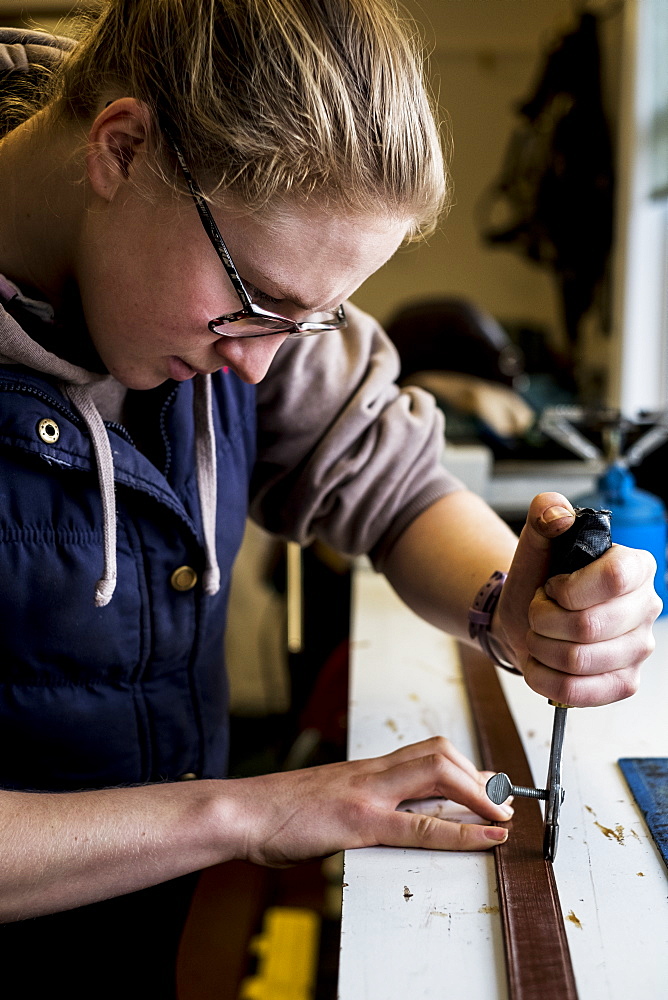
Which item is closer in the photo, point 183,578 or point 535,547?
A: point 535,547

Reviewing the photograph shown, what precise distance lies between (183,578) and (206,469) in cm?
12

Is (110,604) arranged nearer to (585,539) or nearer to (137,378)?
(137,378)

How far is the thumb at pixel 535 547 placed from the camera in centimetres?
73

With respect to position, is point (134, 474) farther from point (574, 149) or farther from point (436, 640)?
point (574, 149)

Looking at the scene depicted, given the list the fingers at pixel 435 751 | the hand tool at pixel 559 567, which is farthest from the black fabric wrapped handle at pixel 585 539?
the fingers at pixel 435 751

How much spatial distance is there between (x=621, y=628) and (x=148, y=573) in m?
0.47

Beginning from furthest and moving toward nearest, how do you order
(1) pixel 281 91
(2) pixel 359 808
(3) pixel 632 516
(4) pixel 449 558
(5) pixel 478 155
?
(5) pixel 478 155
(3) pixel 632 516
(4) pixel 449 558
(2) pixel 359 808
(1) pixel 281 91

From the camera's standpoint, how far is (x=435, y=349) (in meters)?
2.50

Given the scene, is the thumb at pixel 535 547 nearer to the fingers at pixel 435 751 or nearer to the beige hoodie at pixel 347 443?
the fingers at pixel 435 751

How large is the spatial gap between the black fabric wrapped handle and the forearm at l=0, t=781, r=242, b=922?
359 mm

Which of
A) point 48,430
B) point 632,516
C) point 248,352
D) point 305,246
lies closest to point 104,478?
point 48,430

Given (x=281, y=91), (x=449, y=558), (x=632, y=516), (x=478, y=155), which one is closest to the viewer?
(x=281, y=91)

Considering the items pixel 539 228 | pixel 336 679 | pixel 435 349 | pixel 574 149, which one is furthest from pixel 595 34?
pixel 336 679

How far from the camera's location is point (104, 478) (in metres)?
0.83
